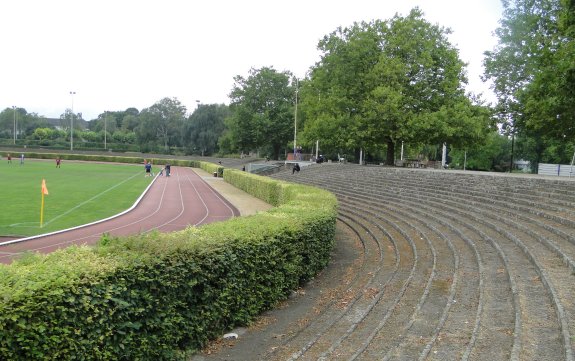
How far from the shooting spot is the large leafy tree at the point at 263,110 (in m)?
71.5

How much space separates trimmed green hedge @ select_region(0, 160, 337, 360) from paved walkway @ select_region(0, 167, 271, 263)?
2429 mm

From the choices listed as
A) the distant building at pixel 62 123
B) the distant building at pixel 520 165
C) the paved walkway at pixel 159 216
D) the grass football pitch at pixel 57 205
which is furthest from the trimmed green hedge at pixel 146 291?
the distant building at pixel 62 123

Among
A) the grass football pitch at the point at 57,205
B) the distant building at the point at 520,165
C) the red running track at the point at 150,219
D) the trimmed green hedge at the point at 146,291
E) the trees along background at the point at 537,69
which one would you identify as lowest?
the red running track at the point at 150,219

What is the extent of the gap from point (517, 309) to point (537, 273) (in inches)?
69.8

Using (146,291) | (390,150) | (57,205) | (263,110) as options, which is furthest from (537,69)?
(263,110)

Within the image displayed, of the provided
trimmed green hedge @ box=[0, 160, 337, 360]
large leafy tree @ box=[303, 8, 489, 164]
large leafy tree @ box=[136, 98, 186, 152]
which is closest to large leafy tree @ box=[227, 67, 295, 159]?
large leafy tree @ box=[303, 8, 489, 164]

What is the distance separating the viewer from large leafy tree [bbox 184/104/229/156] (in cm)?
9644

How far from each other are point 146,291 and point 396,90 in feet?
102

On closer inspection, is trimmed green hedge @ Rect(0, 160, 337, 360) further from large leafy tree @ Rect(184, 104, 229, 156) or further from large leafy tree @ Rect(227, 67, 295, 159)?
large leafy tree @ Rect(184, 104, 229, 156)

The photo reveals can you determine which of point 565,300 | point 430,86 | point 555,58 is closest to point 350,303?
point 565,300

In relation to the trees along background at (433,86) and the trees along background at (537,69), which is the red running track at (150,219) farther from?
the trees along background at (537,69)

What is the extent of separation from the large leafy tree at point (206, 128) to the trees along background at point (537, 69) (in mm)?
71362

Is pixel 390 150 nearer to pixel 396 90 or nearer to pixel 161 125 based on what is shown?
pixel 396 90

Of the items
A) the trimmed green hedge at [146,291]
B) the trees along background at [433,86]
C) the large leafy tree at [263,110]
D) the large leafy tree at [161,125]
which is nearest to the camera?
the trimmed green hedge at [146,291]
